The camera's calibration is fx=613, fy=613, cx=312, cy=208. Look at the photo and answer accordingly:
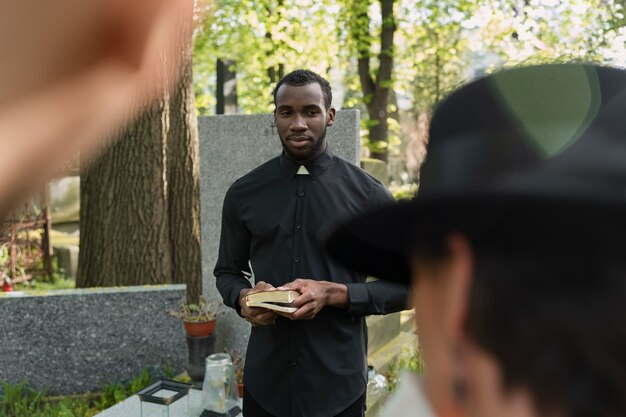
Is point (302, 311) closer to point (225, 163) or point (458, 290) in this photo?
point (458, 290)

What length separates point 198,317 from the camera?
16.2 ft

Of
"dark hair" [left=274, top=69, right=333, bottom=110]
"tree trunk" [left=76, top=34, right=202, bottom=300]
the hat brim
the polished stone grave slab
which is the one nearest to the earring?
the hat brim

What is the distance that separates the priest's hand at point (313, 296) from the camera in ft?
8.66

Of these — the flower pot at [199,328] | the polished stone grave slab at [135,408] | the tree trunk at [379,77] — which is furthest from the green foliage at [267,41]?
the polished stone grave slab at [135,408]

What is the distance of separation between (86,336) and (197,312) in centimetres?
93

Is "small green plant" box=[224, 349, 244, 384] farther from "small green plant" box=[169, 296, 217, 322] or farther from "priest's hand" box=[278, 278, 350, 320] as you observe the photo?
"priest's hand" box=[278, 278, 350, 320]

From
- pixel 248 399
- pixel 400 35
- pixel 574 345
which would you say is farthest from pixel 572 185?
pixel 400 35

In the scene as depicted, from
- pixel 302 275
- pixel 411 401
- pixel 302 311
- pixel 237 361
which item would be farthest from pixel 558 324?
pixel 237 361

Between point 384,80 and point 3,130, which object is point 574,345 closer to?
point 3,130

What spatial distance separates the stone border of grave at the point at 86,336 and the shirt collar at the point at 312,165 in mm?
2442

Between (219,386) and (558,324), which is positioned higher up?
(558,324)

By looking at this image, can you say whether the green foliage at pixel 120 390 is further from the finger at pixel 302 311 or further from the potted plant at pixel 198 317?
the finger at pixel 302 311

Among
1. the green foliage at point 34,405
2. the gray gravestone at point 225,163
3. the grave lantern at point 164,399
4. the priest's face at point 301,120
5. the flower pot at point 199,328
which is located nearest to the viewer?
the priest's face at point 301,120

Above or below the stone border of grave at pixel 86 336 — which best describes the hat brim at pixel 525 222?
above
